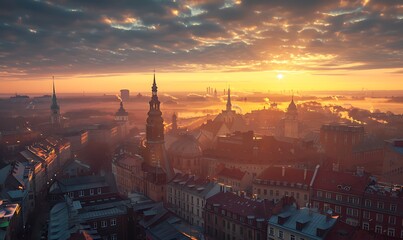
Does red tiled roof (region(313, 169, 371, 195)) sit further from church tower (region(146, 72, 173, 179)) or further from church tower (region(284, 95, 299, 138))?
church tower (region(284, 95, 299, 138))

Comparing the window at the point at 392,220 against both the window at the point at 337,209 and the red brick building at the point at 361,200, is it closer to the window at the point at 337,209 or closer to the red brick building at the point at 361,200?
the red brick building at the point at 361,200

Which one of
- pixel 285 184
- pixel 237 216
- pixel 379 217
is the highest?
pixel 285 184

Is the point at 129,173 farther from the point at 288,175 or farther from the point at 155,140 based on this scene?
the point at 288,175

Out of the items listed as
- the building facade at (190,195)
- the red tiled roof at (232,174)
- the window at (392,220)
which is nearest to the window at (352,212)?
the window at (392,220)

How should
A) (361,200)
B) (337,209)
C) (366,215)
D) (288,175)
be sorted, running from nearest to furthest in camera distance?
(366,215) → (361,200) → (337,209) → (288,175)

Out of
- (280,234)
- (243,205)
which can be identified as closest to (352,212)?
(280,234)

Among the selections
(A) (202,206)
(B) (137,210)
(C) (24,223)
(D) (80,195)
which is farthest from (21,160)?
(A) (202,206)

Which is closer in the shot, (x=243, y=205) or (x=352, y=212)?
(x=243, y=205)
